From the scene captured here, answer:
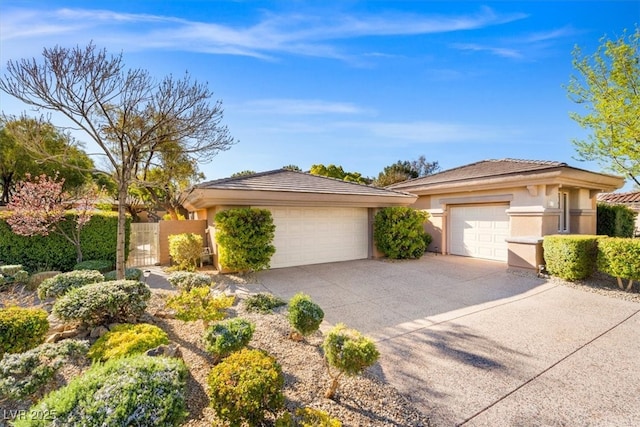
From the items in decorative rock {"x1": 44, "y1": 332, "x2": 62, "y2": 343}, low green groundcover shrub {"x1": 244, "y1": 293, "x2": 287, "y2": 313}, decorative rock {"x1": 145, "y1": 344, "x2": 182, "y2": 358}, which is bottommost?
low green groundcover shrub {"x1": 244, "y1": 293, "x2": 287, "y2": 313}

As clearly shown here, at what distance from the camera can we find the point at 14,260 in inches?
344

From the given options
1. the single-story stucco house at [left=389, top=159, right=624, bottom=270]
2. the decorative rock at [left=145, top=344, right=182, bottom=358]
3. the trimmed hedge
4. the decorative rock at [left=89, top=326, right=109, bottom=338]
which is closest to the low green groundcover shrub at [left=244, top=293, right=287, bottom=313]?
the decorative rock at [left=145, top=344, right=182, bottom=358]

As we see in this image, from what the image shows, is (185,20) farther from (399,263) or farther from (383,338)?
(399,263)

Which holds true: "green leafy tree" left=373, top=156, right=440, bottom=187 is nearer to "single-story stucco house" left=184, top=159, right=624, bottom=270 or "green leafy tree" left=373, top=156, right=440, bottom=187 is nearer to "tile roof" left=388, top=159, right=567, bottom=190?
"tile roof" left=388, top=159, right=567, bottom=190

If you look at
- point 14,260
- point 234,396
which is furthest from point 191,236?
point 234,396

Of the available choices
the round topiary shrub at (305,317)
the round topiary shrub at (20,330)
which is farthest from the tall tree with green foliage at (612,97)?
the round topiary shrub at (20,330)

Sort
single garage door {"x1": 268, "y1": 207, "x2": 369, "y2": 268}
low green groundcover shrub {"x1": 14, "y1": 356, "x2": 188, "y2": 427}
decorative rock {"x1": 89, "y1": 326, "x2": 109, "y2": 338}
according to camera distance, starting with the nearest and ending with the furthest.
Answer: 1. low green groundcover shrub {"x1": 14, "y1": 356, "x2": 188, "y2": 427}
2. decorative rock {"x1": 89, "y1": 326, "x2": 109, "y2": 338}
3. single garage door {"x1": 268, "y1": 207, "x2": 369, "y2": 268}

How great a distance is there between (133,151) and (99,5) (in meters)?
3.32

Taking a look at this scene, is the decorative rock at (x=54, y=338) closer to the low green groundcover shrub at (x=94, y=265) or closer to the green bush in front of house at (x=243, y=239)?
the green bush in front of house at (x=243, y=239)

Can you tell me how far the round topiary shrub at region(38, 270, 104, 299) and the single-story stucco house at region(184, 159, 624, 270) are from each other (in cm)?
377

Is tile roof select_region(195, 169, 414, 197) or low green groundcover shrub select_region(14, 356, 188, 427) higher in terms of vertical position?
tile roof select_region(195, 169, 414, 197)

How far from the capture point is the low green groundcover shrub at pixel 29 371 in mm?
2527

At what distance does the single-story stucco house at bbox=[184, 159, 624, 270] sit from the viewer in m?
9.89

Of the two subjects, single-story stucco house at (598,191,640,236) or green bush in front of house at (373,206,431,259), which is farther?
single-story stucco house at (598,191,640,236)
